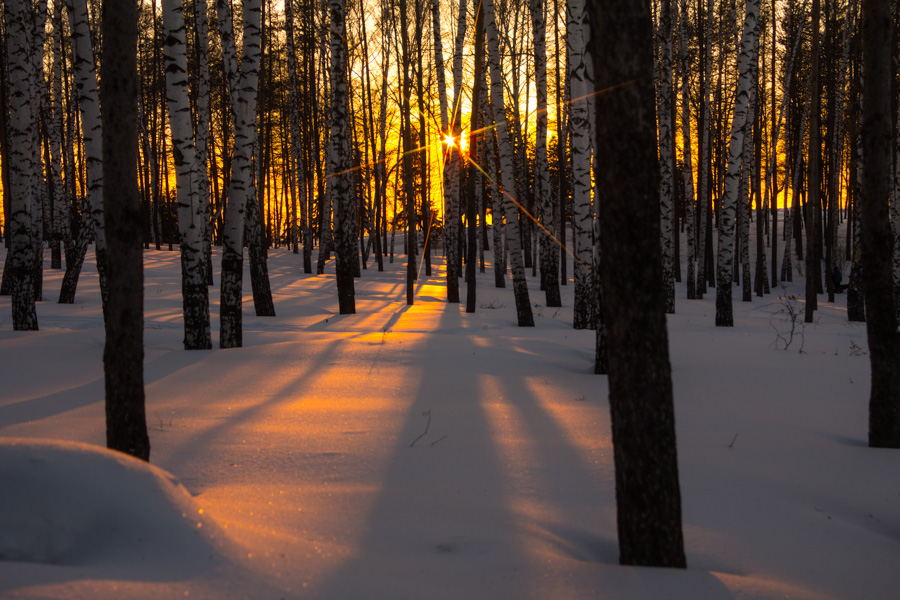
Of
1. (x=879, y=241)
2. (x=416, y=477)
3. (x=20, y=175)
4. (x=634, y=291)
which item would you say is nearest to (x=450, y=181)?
(x=20, y=175)

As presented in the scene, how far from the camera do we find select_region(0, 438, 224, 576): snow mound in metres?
2.36

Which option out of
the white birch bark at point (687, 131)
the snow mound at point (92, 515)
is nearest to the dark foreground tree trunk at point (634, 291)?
the snow mound at point (92, 515)

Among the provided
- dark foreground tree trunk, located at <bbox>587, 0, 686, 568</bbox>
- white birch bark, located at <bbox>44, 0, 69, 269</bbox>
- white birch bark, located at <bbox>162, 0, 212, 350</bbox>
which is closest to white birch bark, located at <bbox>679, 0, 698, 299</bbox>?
white birch bark, located at <bbox>162, 0, 212, 350</bbox>

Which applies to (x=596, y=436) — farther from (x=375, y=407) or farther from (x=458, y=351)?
(x=458, y=351)

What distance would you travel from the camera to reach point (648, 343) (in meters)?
2.70

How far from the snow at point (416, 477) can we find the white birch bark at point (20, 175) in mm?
688

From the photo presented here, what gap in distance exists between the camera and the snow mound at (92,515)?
2355mm

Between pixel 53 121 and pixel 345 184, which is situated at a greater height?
pixel 53 121

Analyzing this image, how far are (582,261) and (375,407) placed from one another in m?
5.64

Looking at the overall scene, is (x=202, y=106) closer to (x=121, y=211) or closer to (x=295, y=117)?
(x=295, y=117)

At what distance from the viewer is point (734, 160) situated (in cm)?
1179

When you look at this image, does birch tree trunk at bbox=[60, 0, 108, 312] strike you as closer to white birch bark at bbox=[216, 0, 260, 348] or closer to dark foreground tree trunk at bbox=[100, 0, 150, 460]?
white birch bark at bbox=[216, 0, 260, 348]

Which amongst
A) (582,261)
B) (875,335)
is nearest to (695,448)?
(875,335)

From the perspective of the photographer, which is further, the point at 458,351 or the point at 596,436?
the point at 458,351
